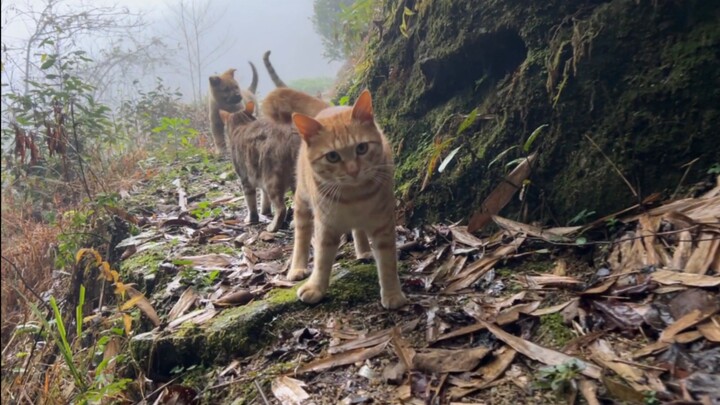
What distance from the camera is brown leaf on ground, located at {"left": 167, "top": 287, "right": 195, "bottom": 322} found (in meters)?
3.12

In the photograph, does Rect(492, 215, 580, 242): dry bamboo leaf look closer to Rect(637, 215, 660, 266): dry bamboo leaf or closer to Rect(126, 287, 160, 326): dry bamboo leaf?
Rect(637, 215, 660, 266): dry bamboo leaf

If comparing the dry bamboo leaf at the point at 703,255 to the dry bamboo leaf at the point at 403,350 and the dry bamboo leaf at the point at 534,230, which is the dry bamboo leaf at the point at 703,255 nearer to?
the dry bamboo leaf at the point at 534,230

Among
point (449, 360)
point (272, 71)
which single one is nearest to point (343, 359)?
point (449, 360)

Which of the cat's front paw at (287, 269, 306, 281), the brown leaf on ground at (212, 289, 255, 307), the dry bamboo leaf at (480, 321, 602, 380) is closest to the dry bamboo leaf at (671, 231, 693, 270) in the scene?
the dry bamboo leaf at (480, 321, 602, 380)

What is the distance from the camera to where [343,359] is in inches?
87.0

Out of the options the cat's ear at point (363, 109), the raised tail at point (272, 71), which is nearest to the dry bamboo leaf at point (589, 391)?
the cat's ear at point (363, 109)

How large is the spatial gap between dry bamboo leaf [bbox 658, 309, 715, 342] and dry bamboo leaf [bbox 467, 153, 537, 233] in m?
1.25

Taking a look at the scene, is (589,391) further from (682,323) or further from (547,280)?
(547,280)

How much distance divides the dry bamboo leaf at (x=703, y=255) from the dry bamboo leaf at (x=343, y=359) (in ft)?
4.20

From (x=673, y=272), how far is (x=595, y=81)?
118 centimetres

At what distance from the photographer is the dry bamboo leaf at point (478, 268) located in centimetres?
269

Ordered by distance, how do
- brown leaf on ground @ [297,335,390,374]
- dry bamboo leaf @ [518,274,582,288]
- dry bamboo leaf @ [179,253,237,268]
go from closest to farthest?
1. brown leaf on ground @ [297,335,390,374]
2. dry bamboo leaf @ [518,274,582,288]
3. dry bamboo leaf @ [179,253,237,268]

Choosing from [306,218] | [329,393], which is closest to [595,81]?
[306,218]

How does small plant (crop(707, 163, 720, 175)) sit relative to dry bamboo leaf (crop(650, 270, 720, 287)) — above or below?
above
